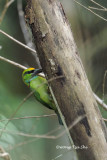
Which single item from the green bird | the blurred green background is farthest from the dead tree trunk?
the blurred green background

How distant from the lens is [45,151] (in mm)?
4559

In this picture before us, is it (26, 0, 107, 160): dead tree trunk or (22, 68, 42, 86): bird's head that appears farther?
(22, 68, 42, 86): bird's head

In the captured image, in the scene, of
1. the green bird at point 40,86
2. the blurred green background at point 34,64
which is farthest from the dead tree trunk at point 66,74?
the blurred green background at point 34,64

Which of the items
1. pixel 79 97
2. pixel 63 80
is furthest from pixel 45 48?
pixel 79 97

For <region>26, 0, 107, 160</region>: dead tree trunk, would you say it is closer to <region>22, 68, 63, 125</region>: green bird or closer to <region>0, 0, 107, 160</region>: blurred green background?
<region>22, 68, 63, 125</region>: green bird

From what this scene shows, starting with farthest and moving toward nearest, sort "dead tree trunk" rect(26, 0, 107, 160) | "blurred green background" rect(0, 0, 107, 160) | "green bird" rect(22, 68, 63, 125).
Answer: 1. "blurred green background" rect(0, 0, 107, 160)
2. "green bird" rect(22, 68, 63, 125)
3. "dead tree trunk" rect(26, 0, 107, 160)

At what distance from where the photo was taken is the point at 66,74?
211 cm

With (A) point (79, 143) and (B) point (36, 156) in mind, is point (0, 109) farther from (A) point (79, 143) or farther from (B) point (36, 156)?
(A) point (79, 143)

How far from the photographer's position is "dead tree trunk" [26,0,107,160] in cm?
207

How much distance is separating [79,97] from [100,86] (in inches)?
98.4

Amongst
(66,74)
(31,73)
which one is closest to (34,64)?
(31,73)

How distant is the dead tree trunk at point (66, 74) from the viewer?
2.07 metres

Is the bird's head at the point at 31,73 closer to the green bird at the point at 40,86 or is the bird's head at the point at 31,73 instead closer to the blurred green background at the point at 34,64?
the green bird at the point at 40,86

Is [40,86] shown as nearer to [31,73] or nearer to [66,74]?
[31,73]
